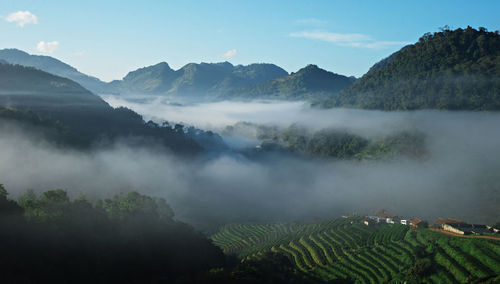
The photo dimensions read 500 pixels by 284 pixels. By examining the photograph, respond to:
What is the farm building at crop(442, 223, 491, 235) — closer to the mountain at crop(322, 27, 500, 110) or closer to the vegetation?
the vegetation

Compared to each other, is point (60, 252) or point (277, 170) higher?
point (60, 252)

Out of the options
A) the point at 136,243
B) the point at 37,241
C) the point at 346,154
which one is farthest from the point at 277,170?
the point at 37,241

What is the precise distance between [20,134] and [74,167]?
29.3 ft

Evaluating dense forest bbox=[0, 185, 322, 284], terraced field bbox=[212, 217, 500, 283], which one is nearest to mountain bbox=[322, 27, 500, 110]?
terraced field bbox=[212, 217, 500, 283]

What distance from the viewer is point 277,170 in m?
111

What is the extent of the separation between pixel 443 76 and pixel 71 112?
99.6 meters

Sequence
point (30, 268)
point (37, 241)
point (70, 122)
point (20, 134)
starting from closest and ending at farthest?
point (30, 268)
point (37, 241)
point (20, 134)
point (70, 122)

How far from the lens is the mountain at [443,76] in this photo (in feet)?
334

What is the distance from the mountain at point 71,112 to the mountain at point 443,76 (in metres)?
65.6

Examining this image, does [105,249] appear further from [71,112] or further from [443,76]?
[443,76]

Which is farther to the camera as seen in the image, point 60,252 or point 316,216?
point 316,216

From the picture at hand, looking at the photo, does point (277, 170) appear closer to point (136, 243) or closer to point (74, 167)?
point (74, 167)

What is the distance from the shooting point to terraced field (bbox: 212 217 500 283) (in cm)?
2855

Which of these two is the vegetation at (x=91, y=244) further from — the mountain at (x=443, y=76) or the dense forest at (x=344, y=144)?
the mountain at (x=443, y=76)
